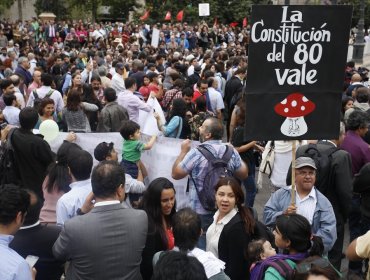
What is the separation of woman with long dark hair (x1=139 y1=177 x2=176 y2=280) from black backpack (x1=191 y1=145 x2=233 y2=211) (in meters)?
0.85

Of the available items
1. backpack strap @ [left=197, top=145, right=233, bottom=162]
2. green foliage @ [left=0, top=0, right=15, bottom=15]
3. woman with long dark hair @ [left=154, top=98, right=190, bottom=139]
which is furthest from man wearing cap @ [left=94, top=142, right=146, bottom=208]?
green foliage @ [left=0, top=0, right=15, bottom=15]

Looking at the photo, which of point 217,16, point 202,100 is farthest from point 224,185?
point 217,16

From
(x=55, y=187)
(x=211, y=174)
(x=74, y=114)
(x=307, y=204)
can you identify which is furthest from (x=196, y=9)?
(x=307, y=204)

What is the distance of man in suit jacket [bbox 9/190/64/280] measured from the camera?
4.01 m

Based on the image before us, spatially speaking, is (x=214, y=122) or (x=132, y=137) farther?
(x=132, y=137)

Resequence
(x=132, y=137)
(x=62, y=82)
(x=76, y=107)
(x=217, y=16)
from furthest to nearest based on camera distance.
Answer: (x=217, y=16)
(x=62, y=82)
(x=76, y=107)
(x=132, y=137)

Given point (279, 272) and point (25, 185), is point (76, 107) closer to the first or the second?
point (25, 185)

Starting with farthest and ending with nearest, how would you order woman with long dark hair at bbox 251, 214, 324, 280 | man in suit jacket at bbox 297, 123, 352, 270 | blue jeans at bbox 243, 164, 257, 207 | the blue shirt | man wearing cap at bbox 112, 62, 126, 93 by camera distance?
man wearing cap at bbox 112, 62, 126, 93
blue jeans at bbox 243, 164, 257, 207
man in suit jacket at bbox 297, 123, 352, 270
woman with long dark hair at bbox 251, 214, 324, 280
the blue shirt

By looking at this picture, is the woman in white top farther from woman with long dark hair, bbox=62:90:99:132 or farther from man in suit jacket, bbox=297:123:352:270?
woman with long dark hair, bbox=62:90:99:132

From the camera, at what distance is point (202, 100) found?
8.43 m

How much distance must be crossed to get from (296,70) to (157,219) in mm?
1649

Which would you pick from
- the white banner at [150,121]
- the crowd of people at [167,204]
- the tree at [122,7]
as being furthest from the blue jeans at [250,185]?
the tree at [122,7]

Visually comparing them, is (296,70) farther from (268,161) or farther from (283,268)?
(268,161)

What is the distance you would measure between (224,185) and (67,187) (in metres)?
1.75
